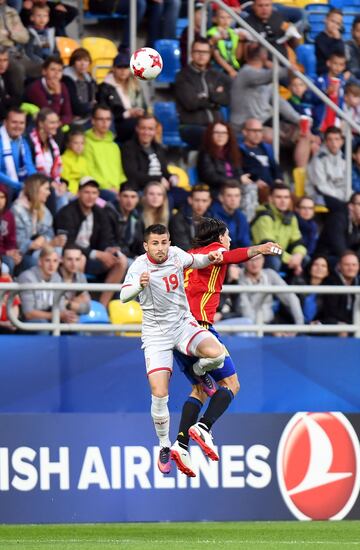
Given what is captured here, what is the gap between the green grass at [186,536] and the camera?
32.8 feet

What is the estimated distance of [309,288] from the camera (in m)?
13.2

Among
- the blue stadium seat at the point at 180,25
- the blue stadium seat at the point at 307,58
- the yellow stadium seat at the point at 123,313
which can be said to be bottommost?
the yellow stadium seat at the point at 123,313

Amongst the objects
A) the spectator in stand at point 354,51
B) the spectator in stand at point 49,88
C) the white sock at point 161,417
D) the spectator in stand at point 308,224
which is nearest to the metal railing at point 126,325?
the white sock at point 161,417

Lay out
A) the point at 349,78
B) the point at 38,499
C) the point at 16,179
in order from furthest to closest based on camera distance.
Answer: the point at 349,78
the point at 16,179
the point at 38,499

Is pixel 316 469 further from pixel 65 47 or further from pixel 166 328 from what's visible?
pixel 65 47

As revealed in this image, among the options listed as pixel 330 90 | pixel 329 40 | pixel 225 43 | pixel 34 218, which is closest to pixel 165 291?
pixel 34 218

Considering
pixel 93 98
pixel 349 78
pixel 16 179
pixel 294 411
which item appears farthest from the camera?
pixel 349 78

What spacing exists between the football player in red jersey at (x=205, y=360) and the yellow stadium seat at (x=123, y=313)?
1.66m

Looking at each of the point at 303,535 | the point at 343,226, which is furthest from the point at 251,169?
the point at 303,535

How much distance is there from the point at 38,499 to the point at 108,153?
14.6ft

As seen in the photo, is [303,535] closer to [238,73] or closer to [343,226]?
[343,226]

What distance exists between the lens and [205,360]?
11336 millimetres

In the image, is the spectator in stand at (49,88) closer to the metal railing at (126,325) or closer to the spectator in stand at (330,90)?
the metal railing at (126,325)

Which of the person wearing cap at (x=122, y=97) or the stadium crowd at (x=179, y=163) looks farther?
the person wearing cap at (x=122, y=97)
